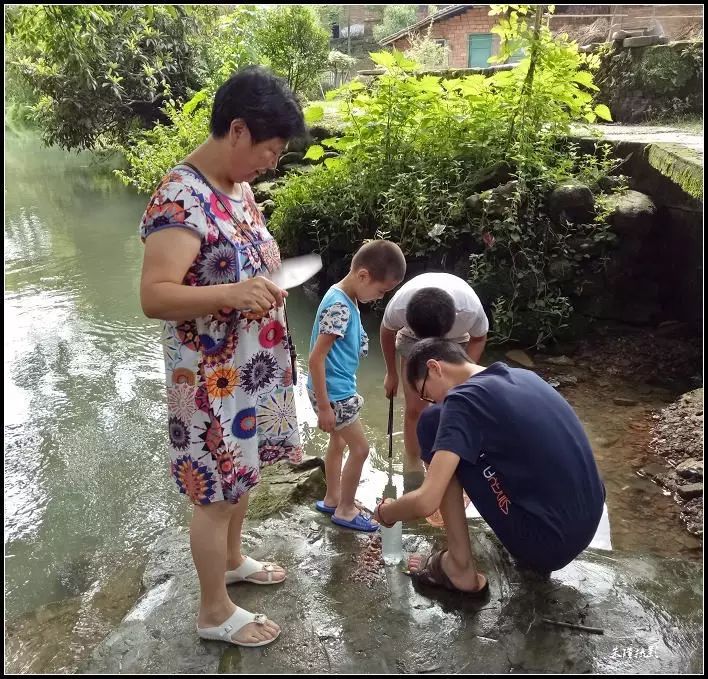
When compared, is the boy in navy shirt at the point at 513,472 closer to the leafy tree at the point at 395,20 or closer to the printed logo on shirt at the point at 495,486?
the printed logo on shirt at the point at 495,486

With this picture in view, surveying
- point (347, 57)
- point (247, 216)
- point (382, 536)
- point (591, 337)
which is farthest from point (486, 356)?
point (347, 57)

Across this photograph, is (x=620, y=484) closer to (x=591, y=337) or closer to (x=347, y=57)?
(x=591, y=337)

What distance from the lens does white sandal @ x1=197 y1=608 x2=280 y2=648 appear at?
184cm

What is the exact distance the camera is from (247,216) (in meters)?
1.75

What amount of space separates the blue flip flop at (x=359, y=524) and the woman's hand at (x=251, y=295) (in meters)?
1.39

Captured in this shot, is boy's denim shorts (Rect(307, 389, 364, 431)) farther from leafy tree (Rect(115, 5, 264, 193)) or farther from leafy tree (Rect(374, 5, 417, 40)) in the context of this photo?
leafy tree (Rect(374, 5, 417, 40))

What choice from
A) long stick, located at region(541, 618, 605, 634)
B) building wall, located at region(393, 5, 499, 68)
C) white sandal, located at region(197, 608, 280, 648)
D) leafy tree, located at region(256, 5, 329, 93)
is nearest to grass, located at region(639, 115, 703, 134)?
building wall, located at region(393, 5, 499, 68)

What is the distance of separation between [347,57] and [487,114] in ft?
19.1

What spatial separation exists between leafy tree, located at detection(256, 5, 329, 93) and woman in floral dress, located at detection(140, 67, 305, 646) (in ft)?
29.4

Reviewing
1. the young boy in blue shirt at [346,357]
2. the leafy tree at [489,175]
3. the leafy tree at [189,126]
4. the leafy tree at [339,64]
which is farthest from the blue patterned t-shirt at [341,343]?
the leafy tree at [339,64]

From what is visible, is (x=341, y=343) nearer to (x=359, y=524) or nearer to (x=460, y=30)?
(x=359, y=524)

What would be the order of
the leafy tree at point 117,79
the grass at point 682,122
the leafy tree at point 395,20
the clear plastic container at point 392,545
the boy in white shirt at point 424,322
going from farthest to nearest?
the leafy tree at point 117,79
the leafy tree at point 395,20
the grass at point 682,122
the boy in white shirt at point 424,322
the clear plastic container at point 392,545

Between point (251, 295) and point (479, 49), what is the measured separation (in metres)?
10.8

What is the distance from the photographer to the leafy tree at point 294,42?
9820 mm
